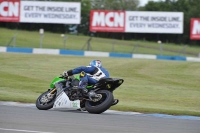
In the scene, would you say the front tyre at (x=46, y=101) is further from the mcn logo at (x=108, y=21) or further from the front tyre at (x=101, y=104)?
the mcn logo at (x=108, y=21)

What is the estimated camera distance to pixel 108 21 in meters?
50.3

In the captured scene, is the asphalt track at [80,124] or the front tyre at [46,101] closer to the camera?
the asphalt track at [80,124]

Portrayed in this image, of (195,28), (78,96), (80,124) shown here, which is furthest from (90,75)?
(195,28)

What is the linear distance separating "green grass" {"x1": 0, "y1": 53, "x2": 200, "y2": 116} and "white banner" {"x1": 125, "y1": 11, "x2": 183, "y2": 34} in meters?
15.5

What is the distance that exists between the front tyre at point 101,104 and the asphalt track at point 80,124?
334 mm

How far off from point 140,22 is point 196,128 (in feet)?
131

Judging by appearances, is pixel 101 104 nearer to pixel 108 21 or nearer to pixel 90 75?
pixel 90 75

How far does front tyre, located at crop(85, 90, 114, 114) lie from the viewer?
13298mm

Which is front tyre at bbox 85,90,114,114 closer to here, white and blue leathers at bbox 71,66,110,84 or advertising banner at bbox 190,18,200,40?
white and blue leathers at bbox 71,66,110,84

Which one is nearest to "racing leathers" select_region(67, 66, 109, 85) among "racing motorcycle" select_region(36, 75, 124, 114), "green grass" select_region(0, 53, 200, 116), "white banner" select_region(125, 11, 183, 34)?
"racing motorcycle" select_region(36, 75, 124, 114)

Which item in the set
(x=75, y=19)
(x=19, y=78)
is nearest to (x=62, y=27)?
(x=75, y=19)

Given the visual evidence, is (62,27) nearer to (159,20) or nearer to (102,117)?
(159,20)

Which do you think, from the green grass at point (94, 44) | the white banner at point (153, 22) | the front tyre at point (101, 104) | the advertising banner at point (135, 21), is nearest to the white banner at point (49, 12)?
the advertising banner at point (135, 21)

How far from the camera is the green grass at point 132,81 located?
18031 mm
